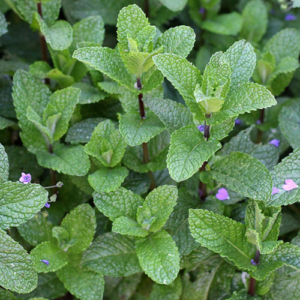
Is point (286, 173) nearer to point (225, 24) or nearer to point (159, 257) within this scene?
point (159, 257)

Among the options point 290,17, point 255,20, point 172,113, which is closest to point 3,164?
point 172,113

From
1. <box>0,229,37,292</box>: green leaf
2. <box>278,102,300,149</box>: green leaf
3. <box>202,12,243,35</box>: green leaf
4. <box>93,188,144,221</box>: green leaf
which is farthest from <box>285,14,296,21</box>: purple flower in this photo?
<box>0,229,37,292</box>: green leaf

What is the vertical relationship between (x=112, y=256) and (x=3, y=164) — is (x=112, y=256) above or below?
below

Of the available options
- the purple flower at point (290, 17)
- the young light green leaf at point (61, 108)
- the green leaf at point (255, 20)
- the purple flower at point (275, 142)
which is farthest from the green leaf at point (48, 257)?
the purple flower at point (290, 17)

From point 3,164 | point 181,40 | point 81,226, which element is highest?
point 181,40

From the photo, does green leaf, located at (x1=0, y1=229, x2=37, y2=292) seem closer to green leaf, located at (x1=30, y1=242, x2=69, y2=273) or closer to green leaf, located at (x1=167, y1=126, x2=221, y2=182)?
green leaf, located at (x1=30, y1=242, x2=69, y2=273)

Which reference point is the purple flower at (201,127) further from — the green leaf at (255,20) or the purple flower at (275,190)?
the green leaf at (255,20)

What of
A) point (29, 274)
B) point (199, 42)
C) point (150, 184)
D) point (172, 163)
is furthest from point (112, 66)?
point (199, 42)
